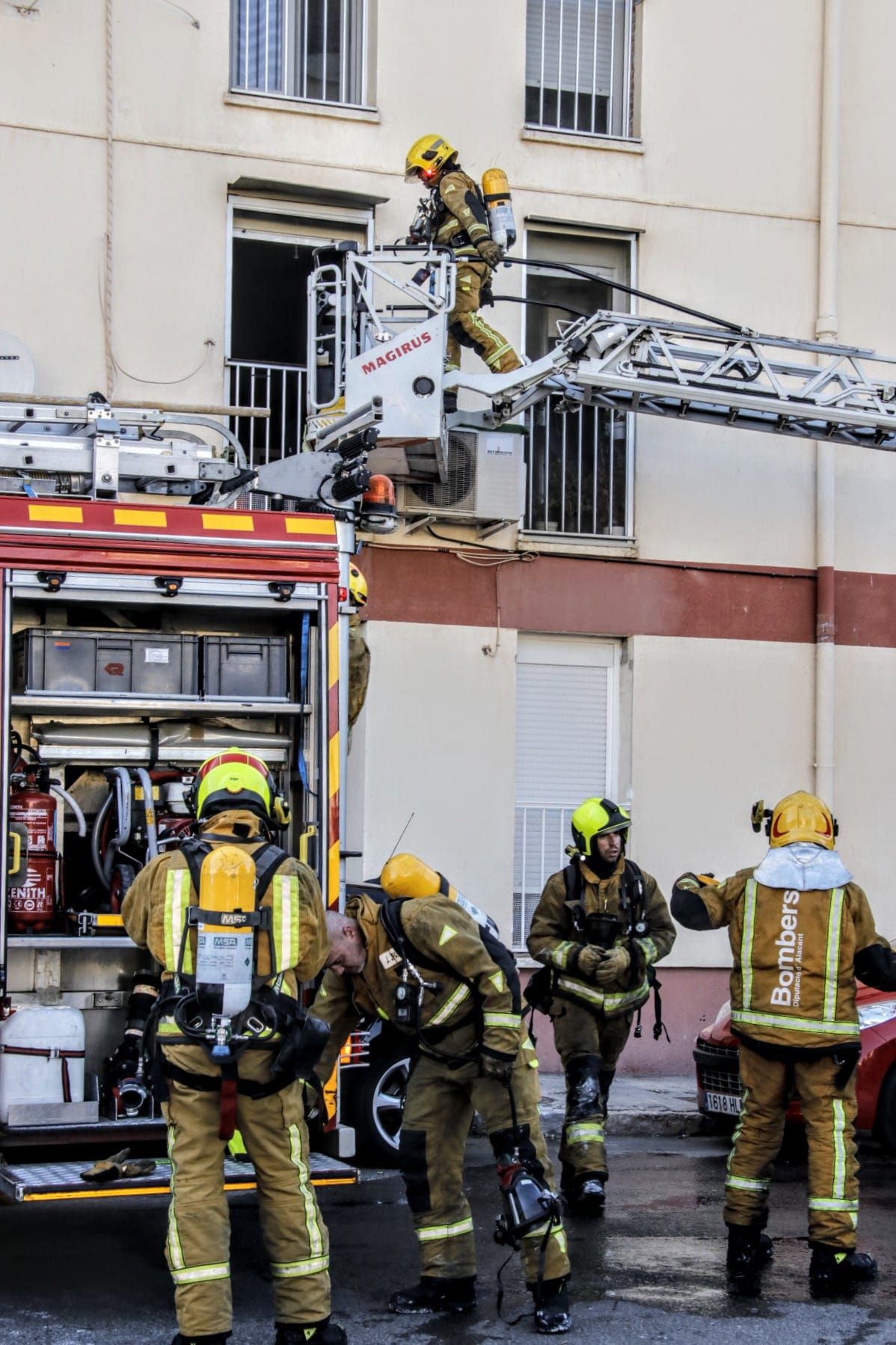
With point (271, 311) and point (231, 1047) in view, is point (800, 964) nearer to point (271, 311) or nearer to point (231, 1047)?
point (231, 1047)

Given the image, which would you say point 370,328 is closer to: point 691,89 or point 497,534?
point 497,534

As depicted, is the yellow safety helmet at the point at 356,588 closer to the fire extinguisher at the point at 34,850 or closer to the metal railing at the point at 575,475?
the fire extinguisher at the point at 34,850

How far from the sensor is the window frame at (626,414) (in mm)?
12977

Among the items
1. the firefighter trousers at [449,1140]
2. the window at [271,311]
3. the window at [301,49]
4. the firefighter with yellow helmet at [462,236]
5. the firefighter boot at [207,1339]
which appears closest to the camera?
the firefighter boot at [207,1339]

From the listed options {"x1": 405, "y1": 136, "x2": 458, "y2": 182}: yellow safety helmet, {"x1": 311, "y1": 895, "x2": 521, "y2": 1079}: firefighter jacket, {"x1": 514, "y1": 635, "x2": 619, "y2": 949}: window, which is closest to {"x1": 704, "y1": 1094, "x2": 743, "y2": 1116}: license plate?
{"x1": 514, "y1": 635, "x2": 619, "y2": 949}: window

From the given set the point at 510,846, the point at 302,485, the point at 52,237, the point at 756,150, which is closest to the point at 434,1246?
the point at 302,485

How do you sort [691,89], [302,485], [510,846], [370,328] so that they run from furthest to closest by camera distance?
[691,89] < [510,846] < [370,328] < [302,485]

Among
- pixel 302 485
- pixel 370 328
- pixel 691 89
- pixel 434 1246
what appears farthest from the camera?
pixel 691 89

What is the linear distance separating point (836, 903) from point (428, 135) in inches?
276

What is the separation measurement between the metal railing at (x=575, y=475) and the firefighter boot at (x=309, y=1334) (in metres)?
8.11

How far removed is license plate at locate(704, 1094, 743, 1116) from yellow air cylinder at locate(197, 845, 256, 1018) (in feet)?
15.5

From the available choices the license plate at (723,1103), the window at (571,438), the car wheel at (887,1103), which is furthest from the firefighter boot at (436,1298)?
the window at (571,438)

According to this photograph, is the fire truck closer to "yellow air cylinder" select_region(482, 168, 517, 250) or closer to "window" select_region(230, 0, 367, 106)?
"yellow air cylinder" select_region(482, 168, 517, 250)

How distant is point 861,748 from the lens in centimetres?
1342
